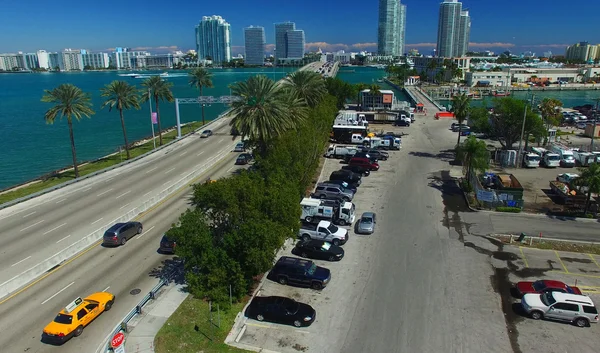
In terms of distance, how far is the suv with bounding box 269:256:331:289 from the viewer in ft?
75.6

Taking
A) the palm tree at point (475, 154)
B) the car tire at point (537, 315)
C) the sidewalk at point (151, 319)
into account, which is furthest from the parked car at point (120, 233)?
the palm tree at point (475, 154)

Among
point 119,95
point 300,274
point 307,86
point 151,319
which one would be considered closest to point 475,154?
point 300,274

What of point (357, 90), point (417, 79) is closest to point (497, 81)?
point (417, 79)

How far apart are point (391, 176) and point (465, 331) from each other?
2692cm

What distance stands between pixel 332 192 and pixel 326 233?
865 centimetres

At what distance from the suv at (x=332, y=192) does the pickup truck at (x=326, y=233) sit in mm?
6963

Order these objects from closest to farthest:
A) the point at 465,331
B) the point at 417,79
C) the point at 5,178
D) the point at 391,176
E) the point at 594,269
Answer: the point at 465,331
the point at 594,269
the point at 391,176
the point at 5,178
the point at 417,79

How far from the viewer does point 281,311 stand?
65.0ft

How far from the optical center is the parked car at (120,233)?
89.8ft

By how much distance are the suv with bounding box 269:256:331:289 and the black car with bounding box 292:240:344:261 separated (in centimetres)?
229

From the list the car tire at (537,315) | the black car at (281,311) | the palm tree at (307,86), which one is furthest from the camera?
the palm tree at (307,86)

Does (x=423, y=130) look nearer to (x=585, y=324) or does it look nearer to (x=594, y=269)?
(x=594, y=269)

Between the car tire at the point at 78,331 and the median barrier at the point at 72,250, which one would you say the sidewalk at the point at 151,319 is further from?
the median barrier at the point at 72,250

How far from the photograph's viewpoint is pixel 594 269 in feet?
84.0
